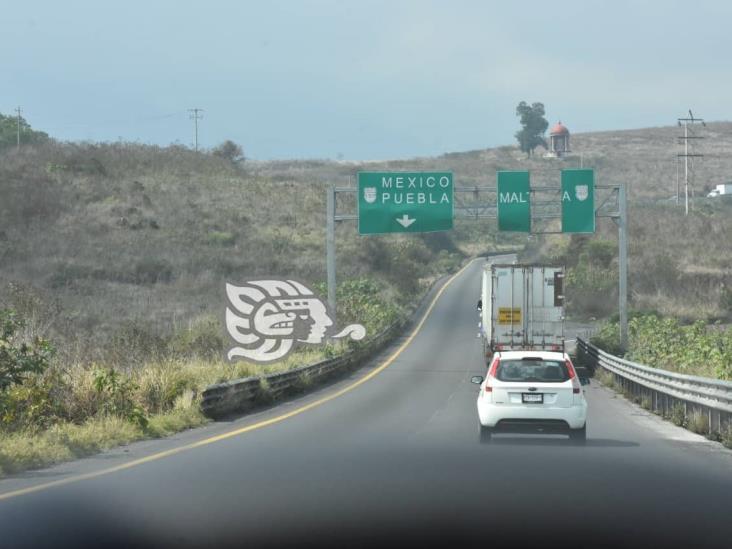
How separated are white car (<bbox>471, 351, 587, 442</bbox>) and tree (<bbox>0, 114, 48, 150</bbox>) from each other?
443 feet

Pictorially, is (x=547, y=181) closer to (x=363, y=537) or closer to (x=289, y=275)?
(x=289, y=275)

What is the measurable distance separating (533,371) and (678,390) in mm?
6362

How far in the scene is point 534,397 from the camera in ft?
56.3

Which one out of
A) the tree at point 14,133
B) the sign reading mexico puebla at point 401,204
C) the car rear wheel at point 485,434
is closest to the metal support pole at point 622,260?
the sign reading mexico puebla at point 401,204

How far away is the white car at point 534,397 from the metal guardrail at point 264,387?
661 centimetres

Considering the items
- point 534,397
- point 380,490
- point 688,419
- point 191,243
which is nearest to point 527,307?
point 688,419

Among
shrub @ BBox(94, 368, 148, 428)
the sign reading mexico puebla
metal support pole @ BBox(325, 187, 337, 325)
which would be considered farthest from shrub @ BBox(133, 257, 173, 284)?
shrub @ BBox(94, 368, 148, 428)

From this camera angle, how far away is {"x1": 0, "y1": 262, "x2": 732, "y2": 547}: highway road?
9367mm

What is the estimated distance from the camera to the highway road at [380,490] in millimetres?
9367

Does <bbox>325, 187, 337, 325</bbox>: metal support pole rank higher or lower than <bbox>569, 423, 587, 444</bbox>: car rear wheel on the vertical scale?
higher

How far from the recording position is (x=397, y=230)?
1750 inches

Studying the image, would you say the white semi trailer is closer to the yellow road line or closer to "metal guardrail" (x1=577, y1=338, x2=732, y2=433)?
"metal guardrail" (x1=577, y1=338, x2=732, y2=433)

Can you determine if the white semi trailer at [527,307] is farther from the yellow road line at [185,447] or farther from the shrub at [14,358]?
the shrub at [14,358]

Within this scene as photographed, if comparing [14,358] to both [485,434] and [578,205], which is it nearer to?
[485,434]
